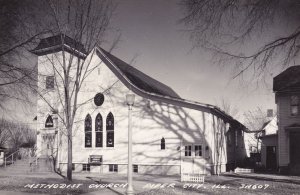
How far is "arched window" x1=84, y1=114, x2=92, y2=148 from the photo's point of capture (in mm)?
27258

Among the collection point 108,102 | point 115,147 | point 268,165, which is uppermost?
point 108,102

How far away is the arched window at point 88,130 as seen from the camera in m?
27.3

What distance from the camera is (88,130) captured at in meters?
27.4

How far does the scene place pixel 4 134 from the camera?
87562 millimetres

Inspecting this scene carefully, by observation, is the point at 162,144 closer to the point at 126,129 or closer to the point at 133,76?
the point at 126,129

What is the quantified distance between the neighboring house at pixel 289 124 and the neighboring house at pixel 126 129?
4378mm

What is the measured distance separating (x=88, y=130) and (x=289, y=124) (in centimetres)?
1547

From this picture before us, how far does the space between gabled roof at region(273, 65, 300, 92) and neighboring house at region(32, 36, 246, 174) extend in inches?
194

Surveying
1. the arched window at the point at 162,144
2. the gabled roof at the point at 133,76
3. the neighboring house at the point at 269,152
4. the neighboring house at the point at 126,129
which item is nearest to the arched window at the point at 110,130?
the neighboring house at the point at 126,129

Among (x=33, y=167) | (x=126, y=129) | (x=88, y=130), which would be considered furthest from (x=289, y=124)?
(x=33, y=167)

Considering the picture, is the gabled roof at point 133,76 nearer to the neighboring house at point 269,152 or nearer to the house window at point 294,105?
the house window at point 294,105

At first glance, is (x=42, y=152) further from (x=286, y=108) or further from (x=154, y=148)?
(x=286, y=108)

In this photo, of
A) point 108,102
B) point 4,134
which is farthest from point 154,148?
point 4,134

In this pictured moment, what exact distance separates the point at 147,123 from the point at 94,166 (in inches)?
225
